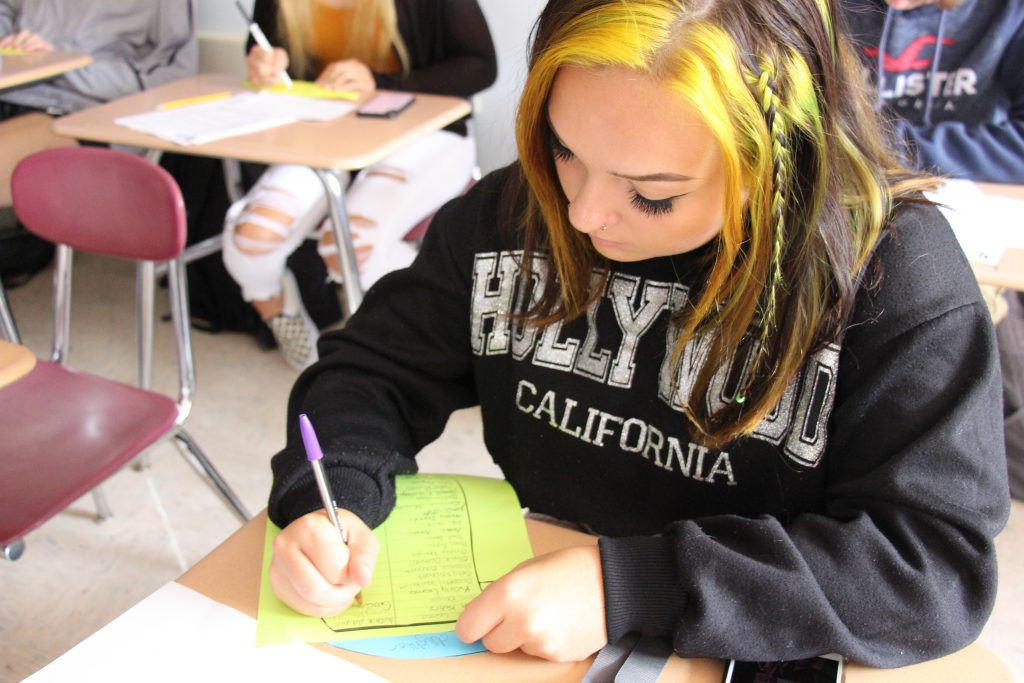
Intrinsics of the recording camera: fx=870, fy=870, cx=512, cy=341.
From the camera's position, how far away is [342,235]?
1923mm

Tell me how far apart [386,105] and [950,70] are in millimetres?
1253

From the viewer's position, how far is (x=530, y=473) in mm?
945

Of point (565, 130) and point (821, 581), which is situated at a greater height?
point (565, 130)

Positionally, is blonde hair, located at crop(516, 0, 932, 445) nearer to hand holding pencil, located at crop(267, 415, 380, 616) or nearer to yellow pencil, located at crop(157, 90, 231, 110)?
hand holding pencil, located at crop(267, 415, 380, 616)

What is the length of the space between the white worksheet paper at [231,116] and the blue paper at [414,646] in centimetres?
146

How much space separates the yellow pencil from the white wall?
75 centimetres

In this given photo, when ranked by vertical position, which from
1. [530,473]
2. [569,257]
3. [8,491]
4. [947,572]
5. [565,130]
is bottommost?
[8,491]

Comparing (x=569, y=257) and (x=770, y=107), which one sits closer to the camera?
(x=770, y=107)

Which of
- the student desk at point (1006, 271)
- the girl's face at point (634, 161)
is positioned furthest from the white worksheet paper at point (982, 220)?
the girl's face at point (634, 161)

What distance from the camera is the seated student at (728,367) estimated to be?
0.62 m

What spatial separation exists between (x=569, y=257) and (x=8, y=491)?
91cm

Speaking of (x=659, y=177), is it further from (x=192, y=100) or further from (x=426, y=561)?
(x=192, y=100)

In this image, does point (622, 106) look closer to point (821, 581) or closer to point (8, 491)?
point (821, 581)

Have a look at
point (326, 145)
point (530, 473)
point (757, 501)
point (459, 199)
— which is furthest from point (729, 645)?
point (326, 145)
